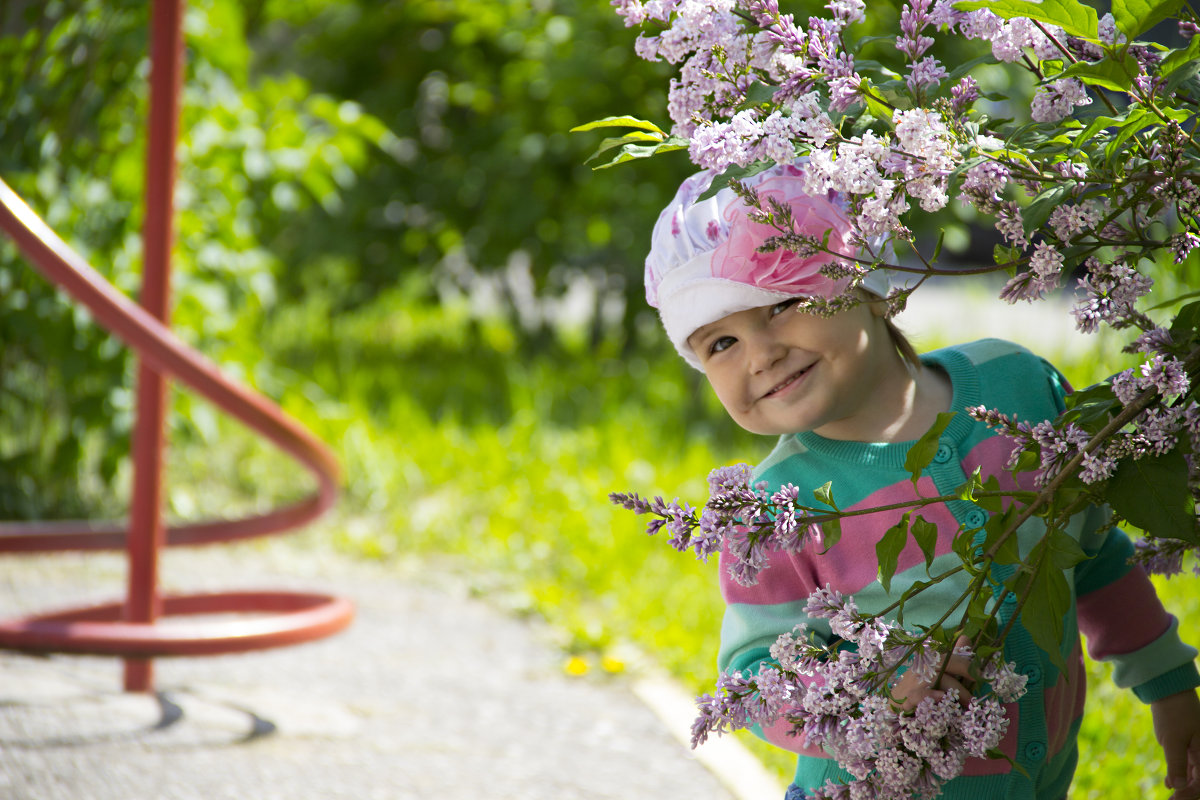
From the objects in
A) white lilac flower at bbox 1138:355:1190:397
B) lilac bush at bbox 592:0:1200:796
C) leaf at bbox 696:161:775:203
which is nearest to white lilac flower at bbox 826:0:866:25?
lilac bush at bbox 592:0:1200:796

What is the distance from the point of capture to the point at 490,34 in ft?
22.5

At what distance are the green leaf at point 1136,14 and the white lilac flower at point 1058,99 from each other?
0.15 meters

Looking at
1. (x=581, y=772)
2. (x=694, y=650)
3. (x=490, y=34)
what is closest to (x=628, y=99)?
(x=490, y=34)

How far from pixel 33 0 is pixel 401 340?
3.92m

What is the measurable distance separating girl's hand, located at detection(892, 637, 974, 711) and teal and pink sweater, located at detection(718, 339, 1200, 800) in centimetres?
15

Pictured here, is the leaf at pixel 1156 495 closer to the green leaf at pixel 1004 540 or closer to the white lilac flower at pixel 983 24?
the green leaf at pixel 1004 540

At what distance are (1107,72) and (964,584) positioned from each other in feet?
2.31

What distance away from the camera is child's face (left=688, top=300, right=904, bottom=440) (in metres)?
1.42

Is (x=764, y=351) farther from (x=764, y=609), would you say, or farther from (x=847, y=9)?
(x=847, y=9)

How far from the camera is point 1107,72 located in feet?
3.04

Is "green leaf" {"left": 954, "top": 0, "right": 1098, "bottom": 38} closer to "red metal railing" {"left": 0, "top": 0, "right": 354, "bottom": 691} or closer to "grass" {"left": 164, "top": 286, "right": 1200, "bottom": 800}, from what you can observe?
"grass" {"left": 164, "top": 286, "right": 1200, "bottom": 800}

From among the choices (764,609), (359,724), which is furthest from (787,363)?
(359,724)

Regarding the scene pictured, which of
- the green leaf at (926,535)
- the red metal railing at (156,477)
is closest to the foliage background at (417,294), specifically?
the red metal railing at (156,477)

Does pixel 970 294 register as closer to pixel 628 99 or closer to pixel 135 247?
pixel 628 99
